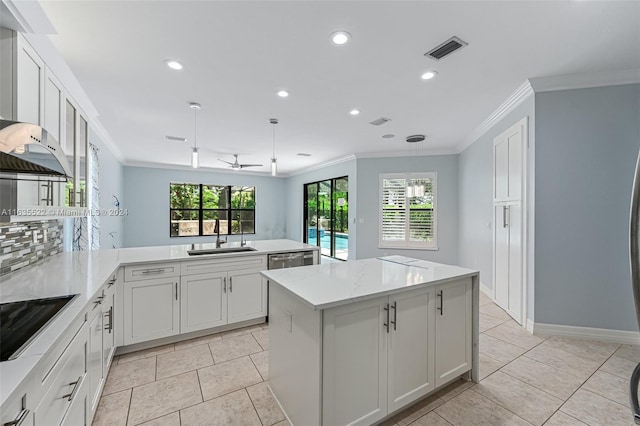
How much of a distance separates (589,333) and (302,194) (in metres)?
6.80

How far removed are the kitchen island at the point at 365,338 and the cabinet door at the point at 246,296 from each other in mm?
1174

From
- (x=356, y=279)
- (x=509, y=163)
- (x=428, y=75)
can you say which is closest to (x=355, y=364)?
(x=356, y=279)

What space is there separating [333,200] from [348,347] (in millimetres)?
5889

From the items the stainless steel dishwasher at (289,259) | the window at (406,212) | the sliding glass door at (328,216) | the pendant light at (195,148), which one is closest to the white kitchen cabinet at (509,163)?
the window at (406,212)

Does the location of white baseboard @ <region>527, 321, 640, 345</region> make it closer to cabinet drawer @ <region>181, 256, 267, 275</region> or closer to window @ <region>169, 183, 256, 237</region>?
cabinet drawer @ <region>181, 256, 267, 275</region>

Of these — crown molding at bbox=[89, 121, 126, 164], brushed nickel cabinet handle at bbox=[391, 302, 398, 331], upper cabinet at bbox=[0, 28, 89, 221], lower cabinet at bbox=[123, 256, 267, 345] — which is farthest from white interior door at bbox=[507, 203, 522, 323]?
crown molding at bbox=[89, 121, 126, 164]

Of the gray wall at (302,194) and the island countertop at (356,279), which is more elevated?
the gray wall at (302,194)

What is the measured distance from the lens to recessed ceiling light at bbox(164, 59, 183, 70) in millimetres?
2420

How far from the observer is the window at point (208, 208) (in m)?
7.77

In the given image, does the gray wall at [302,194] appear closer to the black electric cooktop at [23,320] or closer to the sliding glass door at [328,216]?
the sliding glass door at [328,216]

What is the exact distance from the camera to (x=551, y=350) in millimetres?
2627

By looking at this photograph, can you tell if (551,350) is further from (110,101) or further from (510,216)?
(110,101)

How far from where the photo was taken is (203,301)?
284cm

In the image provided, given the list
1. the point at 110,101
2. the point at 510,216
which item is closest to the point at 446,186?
the point at 510,216
